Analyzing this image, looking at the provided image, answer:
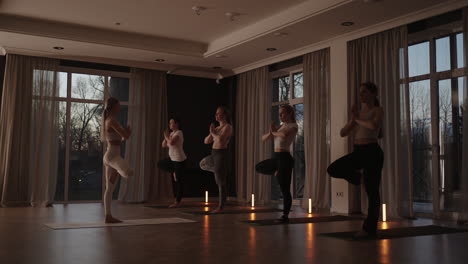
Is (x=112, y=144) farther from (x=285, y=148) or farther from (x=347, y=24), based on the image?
(x=347, y=24)

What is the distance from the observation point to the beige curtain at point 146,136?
9062 millimetres

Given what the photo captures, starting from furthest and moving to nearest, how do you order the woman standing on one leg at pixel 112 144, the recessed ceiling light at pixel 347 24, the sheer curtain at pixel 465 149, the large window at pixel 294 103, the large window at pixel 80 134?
the large window at pixel 80 134
the large window at pixel 294 103
the recessed ceiling light at pixel 347 24
the sheer curtain at pixel 465 149
the woman standing on one leg at pixel 112 144

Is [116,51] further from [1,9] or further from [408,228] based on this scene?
[408,228]

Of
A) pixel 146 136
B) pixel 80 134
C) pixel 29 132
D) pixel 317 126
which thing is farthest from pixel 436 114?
pixel 29 132

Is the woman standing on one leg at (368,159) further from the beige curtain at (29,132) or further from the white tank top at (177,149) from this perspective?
the beige curtain at (29,132)

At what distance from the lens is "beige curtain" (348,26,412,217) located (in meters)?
6.18

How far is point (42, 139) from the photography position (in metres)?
8.27

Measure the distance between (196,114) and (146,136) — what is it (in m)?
1.27

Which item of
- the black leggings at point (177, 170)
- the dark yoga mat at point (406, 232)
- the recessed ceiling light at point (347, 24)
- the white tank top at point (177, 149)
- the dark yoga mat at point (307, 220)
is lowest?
the dark yoga mat at point (307, 220)

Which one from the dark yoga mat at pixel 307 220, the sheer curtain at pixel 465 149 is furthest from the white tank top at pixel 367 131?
the sheer curtain at pixel 465 149

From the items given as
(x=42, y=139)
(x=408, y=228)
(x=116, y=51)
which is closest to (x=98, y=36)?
(x=116, y=51)

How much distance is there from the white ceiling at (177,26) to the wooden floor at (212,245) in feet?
9.17

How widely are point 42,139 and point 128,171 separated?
13.6 feet

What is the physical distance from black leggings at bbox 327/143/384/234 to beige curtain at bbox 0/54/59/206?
A: 18.9 ft
